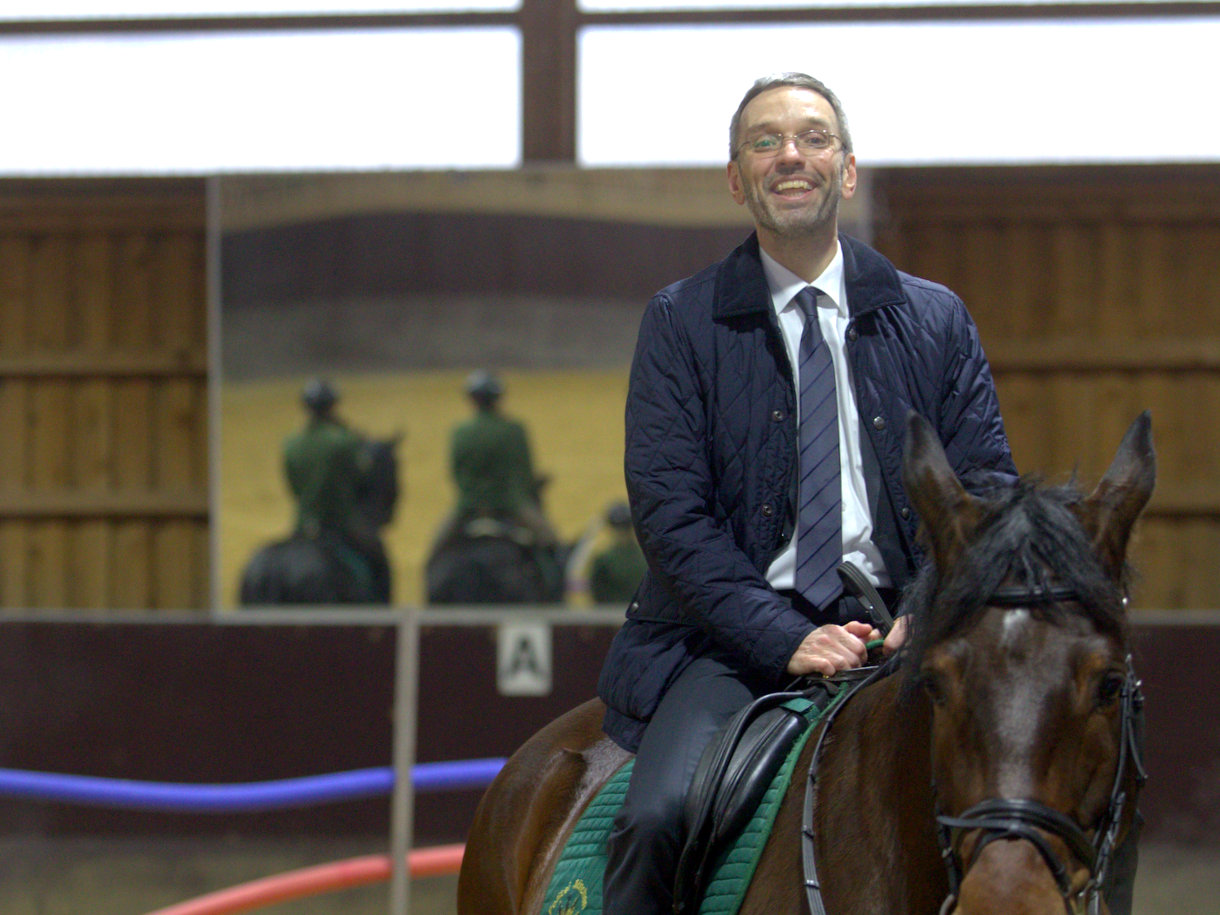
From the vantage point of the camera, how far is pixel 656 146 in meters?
7.53

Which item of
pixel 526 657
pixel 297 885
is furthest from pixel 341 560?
pixel 297 885

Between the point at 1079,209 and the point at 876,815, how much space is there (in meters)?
7.31

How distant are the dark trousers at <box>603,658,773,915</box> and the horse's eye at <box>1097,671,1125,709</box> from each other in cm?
71

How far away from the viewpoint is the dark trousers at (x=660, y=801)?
2219mm

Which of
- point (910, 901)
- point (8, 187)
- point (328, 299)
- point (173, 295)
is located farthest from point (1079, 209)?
point (910, 901)

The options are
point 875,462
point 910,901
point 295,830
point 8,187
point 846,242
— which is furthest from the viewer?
point 8,187

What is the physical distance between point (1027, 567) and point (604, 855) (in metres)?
1.02

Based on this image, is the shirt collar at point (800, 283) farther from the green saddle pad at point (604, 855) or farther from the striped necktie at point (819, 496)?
the green saddle pad at point (604, 855)

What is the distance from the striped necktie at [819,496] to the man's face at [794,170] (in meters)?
0.27

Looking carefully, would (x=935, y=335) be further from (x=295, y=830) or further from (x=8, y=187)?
(x=8, y=187)

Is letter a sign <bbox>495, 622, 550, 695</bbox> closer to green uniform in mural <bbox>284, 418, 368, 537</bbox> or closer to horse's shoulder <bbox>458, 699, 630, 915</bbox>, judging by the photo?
green uniform in mural <bbox>284, 418, 368, 537</bbox>

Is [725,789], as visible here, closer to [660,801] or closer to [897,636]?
[660,801]

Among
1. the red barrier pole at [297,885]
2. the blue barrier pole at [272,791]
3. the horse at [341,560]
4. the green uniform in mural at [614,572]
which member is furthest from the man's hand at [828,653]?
the horse at [341,560]

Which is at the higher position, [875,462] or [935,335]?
[935,335]
